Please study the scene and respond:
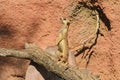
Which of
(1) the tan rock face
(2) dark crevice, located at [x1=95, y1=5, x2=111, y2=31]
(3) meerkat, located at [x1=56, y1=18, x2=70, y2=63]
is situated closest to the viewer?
(3) meerkat, located at [x1=56, y1=18, x2=70, y2=63]

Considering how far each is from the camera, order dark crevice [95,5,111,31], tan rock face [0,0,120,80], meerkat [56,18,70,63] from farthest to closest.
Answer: tan rock face [0,0,120,80] → dark crevice [95,5,111,31] → meerkat [56,18,70,63]

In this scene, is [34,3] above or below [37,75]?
above

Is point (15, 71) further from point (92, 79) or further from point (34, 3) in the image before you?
point (92, 79)

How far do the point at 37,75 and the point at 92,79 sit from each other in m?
0.75

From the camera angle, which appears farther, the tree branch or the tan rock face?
the tan rock face

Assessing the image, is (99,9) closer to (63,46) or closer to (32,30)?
(32,30)

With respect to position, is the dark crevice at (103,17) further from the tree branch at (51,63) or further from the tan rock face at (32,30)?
the tree branch at (51,63)

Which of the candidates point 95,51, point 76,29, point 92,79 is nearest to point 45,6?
point 76,29

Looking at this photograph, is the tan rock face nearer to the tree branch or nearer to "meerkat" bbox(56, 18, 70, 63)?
the tree branch

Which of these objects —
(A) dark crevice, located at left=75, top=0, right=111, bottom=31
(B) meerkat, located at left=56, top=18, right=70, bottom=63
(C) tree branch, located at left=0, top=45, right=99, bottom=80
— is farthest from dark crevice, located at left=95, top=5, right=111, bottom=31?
(B) meerkat, located at left=56, top=18, right=70, bottom=63

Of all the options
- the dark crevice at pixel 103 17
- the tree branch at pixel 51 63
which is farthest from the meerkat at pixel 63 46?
the dark crevice at pixel 103 17

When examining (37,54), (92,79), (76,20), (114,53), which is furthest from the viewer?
(76,20)

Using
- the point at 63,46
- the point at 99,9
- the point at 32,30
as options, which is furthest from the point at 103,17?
the point at 63,46

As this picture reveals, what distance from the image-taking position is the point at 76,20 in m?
3.96
